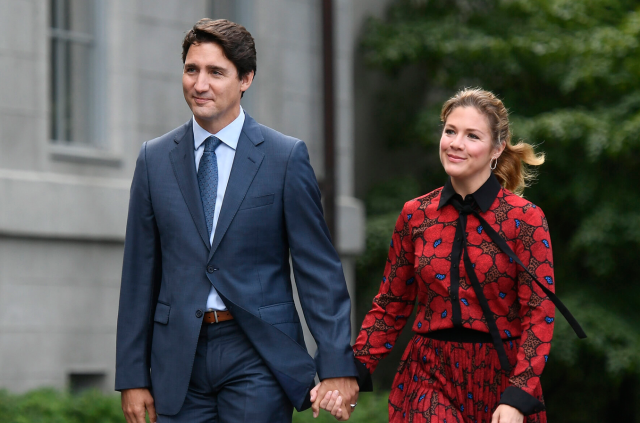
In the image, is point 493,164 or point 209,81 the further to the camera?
point 493,164

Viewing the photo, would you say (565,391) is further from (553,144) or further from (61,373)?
(61,373)

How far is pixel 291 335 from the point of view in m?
4.66

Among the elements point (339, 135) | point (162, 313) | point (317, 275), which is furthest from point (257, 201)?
point (339, 135)

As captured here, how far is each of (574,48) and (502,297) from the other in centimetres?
905

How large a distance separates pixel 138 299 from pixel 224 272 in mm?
401

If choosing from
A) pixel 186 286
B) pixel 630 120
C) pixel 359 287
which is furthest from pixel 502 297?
pixel 359 287

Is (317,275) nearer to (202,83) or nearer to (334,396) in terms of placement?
(334,396)

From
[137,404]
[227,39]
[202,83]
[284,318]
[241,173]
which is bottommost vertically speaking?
[137,404]

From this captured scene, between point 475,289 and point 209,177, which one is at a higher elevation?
point 209,177

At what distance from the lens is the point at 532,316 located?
4520mm

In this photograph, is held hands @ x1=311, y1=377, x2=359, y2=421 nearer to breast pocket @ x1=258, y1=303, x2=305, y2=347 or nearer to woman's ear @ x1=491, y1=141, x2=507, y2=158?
breast pocket @ x1=258, y1=303, x2=305, y2=347

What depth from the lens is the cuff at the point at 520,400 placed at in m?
4.39

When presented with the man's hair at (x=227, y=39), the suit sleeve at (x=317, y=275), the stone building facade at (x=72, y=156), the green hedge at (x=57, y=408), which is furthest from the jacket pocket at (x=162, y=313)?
the stone building facade at (x=72, y=156)

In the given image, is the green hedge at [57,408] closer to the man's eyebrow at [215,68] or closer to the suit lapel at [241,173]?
the suit lapel at [241,173]
